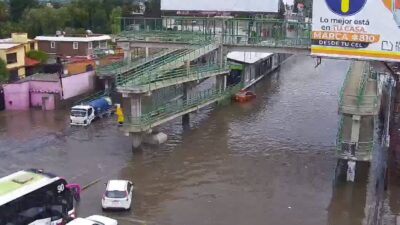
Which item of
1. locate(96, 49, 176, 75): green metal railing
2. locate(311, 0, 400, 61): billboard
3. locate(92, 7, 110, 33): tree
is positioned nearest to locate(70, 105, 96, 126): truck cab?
locate(96, 49, 176, 75): green metal railing

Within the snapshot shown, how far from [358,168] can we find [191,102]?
29.7ft

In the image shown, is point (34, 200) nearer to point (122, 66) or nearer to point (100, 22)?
point (122, 66)

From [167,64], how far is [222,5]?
6225mm

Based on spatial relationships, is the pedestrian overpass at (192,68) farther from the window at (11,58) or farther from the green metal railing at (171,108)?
the window at (11,58)

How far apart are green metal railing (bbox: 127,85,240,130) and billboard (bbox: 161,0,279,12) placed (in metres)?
4.74

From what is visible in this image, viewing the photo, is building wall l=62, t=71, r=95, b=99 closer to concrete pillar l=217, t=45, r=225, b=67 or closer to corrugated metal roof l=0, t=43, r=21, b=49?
corrugated metal roof l=0, t=43, r=21, b=49

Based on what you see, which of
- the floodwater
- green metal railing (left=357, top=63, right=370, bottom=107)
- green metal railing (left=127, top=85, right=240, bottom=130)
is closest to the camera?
the floodwater

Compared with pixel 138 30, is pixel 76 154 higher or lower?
lower

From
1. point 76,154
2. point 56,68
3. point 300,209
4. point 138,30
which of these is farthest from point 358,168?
point 56,68

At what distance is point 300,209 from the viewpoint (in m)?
17.4

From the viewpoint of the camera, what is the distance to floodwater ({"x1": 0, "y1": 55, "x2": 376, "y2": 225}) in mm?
17250

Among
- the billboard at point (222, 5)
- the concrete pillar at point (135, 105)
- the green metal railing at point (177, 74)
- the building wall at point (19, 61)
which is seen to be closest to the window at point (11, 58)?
the building wall at point (19, 61)

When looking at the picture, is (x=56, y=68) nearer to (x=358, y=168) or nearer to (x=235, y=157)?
(x=235, y=157)

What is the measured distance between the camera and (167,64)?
26.9 m
